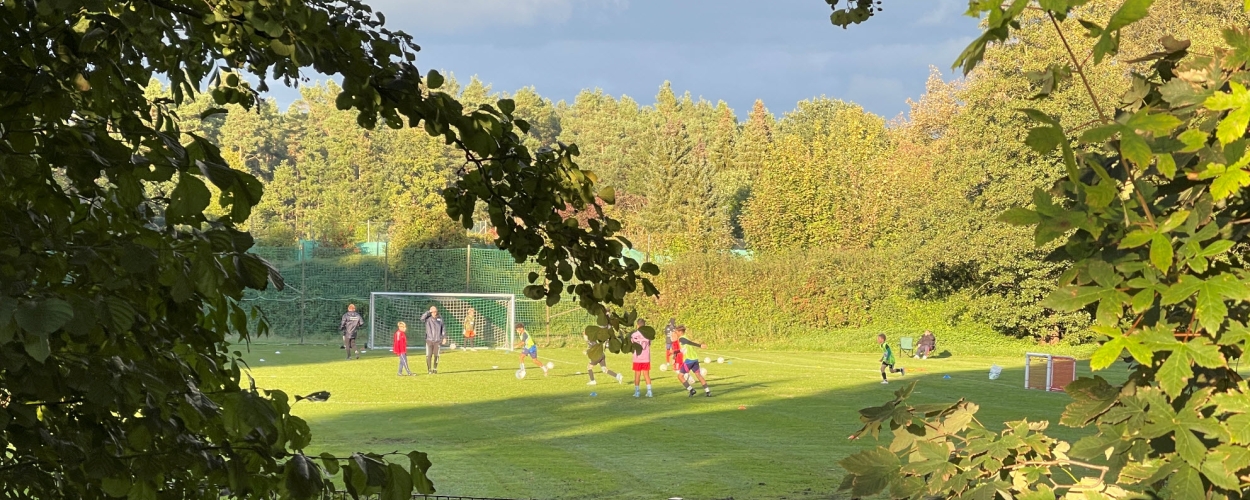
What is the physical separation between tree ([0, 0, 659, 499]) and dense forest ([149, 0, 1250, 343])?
1.16 m

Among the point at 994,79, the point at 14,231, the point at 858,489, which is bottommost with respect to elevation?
the point at 858,489

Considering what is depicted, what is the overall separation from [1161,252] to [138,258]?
1.26 m

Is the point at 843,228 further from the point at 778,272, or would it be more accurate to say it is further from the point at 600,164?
the point at 600,164

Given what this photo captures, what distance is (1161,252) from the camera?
125 centimetres

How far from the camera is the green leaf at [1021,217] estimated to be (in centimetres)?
136

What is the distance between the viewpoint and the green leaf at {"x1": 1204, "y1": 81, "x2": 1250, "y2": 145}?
1.21m

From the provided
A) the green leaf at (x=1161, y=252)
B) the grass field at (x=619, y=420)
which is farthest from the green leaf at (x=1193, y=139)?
the grass field at (x=619, y=420)

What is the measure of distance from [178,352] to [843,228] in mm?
46284

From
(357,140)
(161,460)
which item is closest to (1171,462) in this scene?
(161,460)

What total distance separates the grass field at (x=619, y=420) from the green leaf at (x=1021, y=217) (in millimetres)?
8560

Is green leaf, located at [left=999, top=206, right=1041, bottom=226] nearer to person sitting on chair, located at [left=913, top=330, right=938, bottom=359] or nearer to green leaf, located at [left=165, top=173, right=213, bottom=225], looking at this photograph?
green leaf, located at [left=165, top=173, right=213, bottom=225]

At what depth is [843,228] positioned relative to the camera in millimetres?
47656

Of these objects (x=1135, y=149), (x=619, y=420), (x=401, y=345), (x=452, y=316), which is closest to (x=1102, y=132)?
(x=1135, y=149)

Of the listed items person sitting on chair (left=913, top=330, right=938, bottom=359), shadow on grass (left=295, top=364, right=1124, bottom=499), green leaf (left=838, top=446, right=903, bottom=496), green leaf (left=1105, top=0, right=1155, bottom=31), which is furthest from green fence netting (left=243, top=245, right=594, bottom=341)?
green leaf (left=1105, top=0, right=1155, bottom=31)
